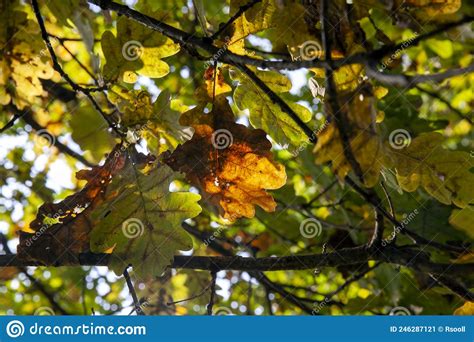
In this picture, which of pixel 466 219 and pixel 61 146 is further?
pixel 61 146

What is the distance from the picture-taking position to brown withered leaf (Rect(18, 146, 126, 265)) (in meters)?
1.79

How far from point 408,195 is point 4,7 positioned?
1792 mm

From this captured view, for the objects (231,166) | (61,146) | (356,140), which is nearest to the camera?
(356,140)

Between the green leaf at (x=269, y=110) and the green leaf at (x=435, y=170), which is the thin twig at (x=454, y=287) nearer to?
the green leaf at (x=435, y=170)

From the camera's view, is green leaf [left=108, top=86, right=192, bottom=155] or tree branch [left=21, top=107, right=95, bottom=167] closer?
green leaf [left=108, top=86, right=192, bottom=155]

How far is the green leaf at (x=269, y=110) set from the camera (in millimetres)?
1842

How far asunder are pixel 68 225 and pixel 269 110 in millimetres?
721

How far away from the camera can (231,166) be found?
1.90 m

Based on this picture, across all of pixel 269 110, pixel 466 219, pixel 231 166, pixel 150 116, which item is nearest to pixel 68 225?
pixel 150 116

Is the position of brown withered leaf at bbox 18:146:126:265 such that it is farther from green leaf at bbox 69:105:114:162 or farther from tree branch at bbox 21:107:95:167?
tree branch at bbox 21:107:95:167

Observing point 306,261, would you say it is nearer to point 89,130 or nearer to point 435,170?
point 435,170

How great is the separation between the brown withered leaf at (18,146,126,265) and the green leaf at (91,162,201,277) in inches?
2.7

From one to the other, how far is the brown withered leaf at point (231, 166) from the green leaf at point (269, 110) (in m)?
0.04

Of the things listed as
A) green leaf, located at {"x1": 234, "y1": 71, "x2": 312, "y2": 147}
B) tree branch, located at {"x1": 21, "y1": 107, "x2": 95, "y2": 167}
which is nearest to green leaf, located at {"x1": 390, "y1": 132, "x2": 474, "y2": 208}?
green leaf, located at {"x1": 234, "y1": 71, "x2": 312, "y2": 147}
